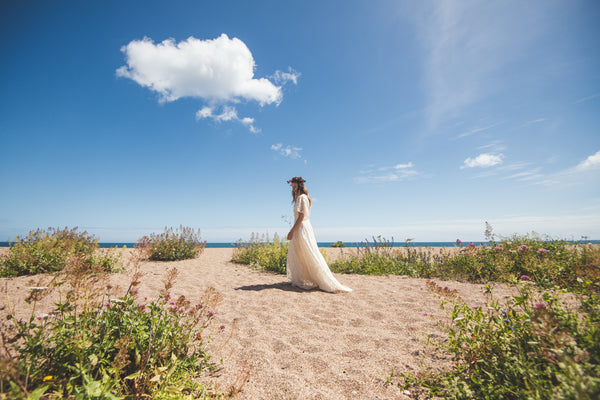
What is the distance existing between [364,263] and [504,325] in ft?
20.0

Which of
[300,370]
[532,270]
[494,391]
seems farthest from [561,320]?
[532,270]

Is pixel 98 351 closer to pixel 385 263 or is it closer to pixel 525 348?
pixel 525 348

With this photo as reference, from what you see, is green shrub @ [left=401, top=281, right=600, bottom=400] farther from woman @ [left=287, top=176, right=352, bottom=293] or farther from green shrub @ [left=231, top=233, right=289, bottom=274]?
green shrub @ [left=231, top=233, right=289, bottom=274]

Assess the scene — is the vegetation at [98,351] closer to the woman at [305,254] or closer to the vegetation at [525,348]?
the vegetation at [525,348]

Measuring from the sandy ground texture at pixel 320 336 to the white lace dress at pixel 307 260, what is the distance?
241mm

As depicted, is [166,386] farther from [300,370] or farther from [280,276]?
[280,276]

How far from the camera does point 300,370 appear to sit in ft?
8.09

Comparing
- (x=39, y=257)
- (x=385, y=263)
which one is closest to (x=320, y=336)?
(x=385, y=263)

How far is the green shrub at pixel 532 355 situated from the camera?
1.29 m

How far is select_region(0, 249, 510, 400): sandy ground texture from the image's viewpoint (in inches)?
88.6

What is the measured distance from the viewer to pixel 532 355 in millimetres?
1753

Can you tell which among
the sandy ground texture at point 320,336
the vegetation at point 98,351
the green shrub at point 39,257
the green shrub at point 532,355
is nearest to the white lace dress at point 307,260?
the sandy ground texture at point 320,336

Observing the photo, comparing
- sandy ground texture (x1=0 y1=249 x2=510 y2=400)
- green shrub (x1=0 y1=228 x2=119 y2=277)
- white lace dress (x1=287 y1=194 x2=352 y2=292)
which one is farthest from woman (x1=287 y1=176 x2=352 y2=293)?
green shrub (x1=0 y1=228 x2=119 y2=277)

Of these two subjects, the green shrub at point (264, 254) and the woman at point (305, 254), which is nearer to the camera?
the woman at point (305, 254)
